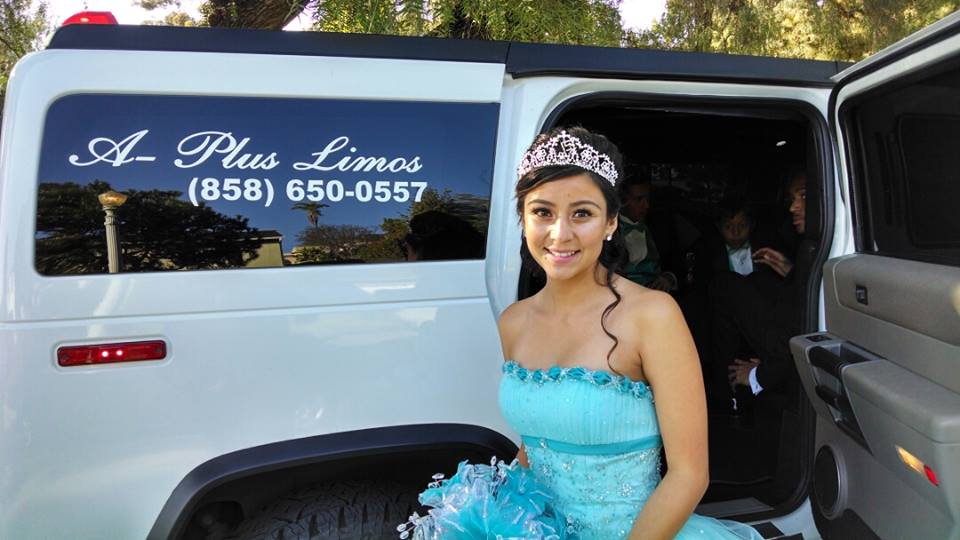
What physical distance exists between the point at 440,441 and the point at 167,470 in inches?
31.1

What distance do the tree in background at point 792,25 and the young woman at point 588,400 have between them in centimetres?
545

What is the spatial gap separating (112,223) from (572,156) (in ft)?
4.27

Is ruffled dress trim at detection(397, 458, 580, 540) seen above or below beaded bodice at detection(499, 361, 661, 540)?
below

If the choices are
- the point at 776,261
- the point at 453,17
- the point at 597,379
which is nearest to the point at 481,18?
the point at 453,17

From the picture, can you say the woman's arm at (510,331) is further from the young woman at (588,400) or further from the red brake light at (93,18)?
the red brake light at (93,18)

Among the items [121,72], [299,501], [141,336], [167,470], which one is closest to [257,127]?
[121,72]

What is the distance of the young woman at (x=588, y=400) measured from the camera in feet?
4.66

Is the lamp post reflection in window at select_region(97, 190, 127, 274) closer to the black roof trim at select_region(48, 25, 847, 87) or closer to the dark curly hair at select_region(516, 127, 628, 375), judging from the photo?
the black roof trim at select_region(48, 25, 847, 87)

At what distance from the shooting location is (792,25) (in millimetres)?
7109

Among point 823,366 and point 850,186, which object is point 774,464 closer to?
point 823,366

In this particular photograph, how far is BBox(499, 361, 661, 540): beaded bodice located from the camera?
4.81 feet

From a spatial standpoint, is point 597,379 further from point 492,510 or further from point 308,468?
point 308,468

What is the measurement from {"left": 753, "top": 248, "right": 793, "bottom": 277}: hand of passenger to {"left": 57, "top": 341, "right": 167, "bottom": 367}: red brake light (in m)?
2.85

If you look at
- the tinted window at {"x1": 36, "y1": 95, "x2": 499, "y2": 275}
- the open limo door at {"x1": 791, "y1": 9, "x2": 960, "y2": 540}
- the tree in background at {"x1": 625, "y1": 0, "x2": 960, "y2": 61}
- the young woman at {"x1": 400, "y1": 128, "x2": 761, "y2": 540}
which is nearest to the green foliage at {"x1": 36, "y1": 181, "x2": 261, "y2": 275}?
the tinted window at {"x1": 36, "y1": 95, "x2": 499, "y2": 275}
